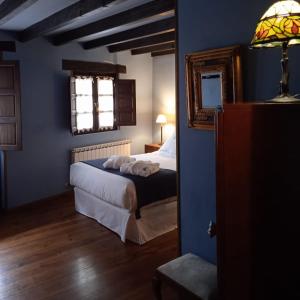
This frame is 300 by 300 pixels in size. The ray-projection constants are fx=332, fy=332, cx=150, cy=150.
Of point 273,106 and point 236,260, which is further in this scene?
point 236,260

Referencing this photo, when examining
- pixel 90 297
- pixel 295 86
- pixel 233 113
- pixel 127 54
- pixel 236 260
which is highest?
pixel 127 54

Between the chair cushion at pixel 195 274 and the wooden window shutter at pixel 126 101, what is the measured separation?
12.7 feet

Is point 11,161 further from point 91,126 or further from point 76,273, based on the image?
point 76,273

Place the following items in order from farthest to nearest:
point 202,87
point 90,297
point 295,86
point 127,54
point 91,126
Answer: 1. point 127,54
2. point 91,126
3. point 90,297
4. point 202,87
5. point 295,86

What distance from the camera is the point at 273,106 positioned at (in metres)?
1.19

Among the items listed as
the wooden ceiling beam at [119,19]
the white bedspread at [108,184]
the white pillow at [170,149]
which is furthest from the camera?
the white pillow at [170,149]

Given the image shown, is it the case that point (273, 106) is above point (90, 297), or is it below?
above

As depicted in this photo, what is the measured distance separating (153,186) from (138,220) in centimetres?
40

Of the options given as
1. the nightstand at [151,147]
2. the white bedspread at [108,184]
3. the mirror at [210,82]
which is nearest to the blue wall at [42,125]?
the white bedspread at [108,184]

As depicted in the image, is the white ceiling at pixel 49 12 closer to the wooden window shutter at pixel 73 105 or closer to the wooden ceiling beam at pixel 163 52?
the wooden window shutter at pixel 73 105

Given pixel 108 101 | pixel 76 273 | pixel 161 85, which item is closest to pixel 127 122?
pixel 108 101

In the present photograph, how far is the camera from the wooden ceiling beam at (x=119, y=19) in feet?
10.5

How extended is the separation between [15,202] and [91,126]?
170 cm

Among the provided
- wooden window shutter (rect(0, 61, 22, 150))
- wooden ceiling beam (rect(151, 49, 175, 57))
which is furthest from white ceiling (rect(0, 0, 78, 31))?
wooden ceiling beam (rect(151, 49, 175, 57))
